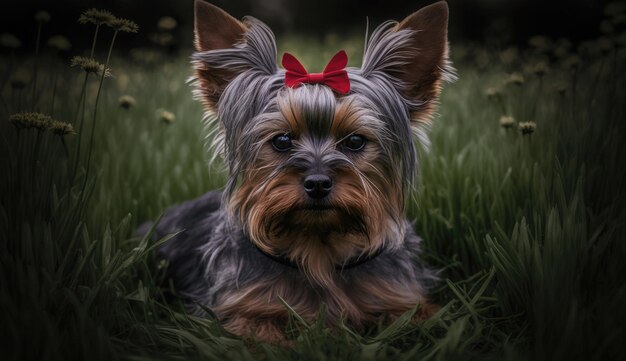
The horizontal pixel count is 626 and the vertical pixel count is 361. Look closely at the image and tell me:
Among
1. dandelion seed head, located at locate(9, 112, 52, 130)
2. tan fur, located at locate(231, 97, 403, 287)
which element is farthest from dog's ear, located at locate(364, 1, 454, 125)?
dandelion seed head, located at locate(9, 112, 52, 130)

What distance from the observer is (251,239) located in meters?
3.37

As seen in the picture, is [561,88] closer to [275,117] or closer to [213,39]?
[275,117]

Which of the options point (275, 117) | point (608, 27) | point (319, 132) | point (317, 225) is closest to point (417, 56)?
point (319, 132)

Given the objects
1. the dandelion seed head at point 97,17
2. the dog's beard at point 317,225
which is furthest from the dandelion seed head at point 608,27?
the dandelion seed head at point 97,17

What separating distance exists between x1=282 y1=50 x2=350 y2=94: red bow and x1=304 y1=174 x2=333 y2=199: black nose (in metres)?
0.54

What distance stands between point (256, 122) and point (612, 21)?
2.96 m

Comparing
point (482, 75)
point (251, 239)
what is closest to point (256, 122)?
point (251, 239)

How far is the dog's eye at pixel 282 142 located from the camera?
325 centimetres

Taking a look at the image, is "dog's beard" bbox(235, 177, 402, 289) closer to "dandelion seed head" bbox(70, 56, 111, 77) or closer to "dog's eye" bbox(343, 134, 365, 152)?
"dog's eye" bbox(343, 134, 365, 152)

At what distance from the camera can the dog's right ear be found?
3.26 m

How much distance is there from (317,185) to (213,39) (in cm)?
111

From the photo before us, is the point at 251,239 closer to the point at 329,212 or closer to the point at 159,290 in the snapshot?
the point at 329,212

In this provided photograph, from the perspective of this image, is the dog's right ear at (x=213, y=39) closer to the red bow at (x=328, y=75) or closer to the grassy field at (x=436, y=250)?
the red bow at (x=328, y=75)

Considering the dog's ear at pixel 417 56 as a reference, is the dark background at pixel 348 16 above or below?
above
